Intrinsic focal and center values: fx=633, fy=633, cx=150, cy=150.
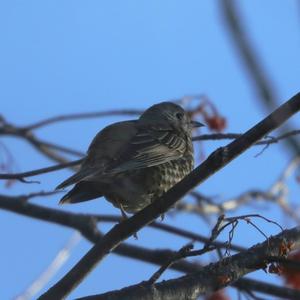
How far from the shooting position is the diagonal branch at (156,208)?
2.64 metres

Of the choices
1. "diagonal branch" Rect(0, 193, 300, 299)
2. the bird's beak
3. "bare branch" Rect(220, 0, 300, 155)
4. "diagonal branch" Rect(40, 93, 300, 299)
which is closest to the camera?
"bare branch" Rect(220, 0, 300, 155)

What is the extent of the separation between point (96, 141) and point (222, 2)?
4.43m

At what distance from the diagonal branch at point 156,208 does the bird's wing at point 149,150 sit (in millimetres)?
1078

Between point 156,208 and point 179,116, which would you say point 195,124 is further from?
point 156,208

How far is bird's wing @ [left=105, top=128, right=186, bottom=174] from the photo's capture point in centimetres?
455

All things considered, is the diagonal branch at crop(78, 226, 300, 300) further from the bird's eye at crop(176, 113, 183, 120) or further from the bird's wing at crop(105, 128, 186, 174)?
the bird's eye at crop(176, 113, 183, 120)

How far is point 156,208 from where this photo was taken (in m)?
3.18

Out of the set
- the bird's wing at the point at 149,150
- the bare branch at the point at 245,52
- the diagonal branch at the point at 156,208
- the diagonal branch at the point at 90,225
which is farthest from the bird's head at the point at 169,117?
the bare branch at the point at 245,52

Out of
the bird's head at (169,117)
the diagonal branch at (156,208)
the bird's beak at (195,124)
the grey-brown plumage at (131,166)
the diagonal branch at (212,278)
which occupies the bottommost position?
the diagonal branch at (212,278)

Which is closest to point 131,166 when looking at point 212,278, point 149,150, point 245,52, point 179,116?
point 149,150

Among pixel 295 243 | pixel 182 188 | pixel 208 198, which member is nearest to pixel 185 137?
pixel 208 198

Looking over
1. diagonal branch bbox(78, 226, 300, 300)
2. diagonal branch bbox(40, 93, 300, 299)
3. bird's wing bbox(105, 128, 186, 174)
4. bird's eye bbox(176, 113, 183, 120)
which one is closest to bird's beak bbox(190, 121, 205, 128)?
bird's eye bbox(176, 113, 183, 120)

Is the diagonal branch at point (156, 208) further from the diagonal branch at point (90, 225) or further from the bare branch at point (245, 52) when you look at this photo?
the diagonal branch at point (90, 225)

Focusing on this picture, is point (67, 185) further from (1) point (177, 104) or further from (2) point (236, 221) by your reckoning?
(1) point (177, 104)
